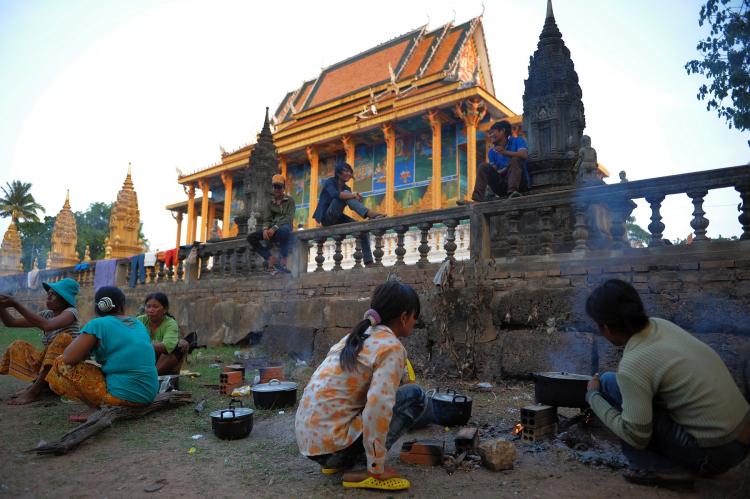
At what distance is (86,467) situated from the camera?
3.07m

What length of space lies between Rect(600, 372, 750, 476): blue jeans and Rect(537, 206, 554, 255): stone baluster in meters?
3.07

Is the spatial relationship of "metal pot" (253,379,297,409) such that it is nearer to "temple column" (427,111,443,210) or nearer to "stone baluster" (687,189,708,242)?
"stone baluster" (687,189,708,242)

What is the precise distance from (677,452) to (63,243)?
29.5 m

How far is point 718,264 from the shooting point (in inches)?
173

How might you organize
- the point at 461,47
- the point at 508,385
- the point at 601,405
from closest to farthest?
1. the point at 601,405
2. the point at 508,385
3. the point at 461,47

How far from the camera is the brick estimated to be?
4.33 meters

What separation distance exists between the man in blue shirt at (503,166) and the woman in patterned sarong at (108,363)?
449 cm

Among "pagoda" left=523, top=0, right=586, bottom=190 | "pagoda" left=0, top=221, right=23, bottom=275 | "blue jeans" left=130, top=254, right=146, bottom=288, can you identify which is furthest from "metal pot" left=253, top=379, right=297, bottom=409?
"pagoda" left=0, top=221, right=23, bottom=275

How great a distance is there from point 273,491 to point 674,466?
7.17 ft

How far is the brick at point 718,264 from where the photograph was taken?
4.33 metres

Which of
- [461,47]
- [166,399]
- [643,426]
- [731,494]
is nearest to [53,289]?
[166,399]

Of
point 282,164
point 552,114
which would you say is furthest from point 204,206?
point 552,114

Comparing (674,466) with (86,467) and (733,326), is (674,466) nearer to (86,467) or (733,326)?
(733,326)

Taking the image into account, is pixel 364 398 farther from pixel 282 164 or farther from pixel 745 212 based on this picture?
pixel 282 164
